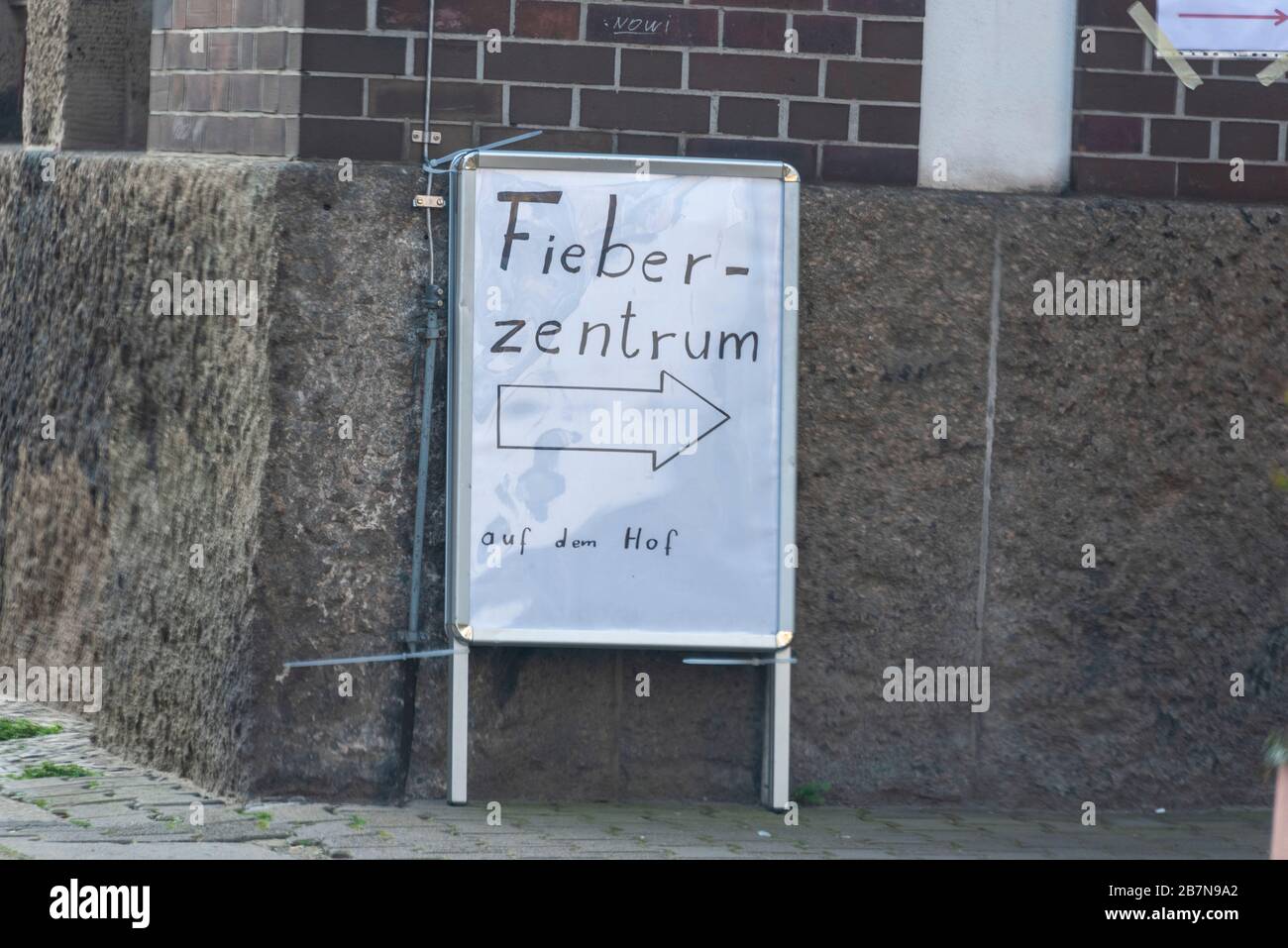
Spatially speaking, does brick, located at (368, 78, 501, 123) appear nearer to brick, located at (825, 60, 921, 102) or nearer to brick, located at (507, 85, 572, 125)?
brick, located at (507, 85, 572, 125)

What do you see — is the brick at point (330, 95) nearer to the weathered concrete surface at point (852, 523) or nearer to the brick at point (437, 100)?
the brick at point (437, 100)

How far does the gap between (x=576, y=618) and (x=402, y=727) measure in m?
0.60

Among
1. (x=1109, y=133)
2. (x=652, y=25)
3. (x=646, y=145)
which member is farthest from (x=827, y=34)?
(x=1109, y=133)

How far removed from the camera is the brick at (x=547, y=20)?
5.25 m

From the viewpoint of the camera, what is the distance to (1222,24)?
18.3 feet

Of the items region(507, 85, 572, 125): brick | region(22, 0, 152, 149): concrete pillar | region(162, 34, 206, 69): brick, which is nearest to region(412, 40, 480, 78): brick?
region(507, 85, 572, 125): brick

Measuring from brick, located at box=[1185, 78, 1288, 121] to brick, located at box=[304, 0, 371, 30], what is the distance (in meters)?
2.54

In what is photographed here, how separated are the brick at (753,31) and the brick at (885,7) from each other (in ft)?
0.58

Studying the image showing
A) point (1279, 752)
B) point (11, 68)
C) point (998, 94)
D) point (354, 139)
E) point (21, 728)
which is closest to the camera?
point (1279, 752)

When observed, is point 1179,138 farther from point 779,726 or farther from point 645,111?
point 779,726

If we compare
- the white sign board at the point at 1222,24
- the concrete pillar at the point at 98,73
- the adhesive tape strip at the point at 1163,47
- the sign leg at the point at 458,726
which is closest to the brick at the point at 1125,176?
the adhesive tape strip at the point at 1163,47

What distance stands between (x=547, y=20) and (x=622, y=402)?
1144 millimetres

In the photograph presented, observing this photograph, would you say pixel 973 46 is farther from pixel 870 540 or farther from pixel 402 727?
pixel 402 727
